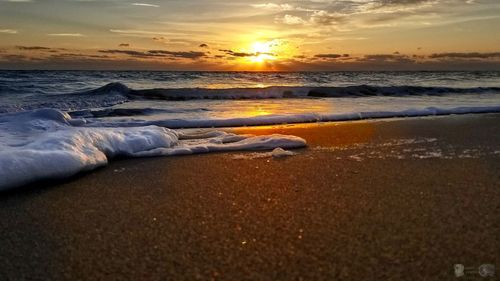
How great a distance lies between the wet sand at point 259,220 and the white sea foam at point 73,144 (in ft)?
0.47

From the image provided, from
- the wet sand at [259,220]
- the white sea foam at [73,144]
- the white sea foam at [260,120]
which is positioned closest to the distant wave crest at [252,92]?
the white sea foam at [260,120]

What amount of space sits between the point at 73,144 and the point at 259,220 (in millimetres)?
2388

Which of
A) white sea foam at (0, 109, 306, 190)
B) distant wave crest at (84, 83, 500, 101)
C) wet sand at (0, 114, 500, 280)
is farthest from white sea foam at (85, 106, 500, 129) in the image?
distant wave crest at (84, 83, 500, 101)

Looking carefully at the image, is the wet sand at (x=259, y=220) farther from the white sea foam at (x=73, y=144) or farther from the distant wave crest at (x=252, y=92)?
the distant wave crest at (x=252, y=92)

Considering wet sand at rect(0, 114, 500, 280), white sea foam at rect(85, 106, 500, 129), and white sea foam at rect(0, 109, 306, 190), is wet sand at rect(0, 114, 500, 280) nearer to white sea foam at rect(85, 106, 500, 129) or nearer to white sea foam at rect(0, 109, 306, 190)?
white sea foam at rect(0, 109, 306, 190)

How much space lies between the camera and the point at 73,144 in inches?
173

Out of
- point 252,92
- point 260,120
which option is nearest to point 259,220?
point 260,120

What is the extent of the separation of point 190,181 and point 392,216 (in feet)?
5.40

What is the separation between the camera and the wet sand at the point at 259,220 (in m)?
2.12

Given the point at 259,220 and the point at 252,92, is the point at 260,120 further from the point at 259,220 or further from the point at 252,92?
the point at 252,92

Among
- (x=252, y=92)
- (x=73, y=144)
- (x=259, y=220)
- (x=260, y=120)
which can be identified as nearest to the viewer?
(x=259, y=220)

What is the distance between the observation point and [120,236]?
2.51 meters

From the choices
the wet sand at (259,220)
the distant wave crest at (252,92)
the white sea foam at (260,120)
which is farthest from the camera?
the distant wave crest at (252,92)

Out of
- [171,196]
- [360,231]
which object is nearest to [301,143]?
[171,196]
